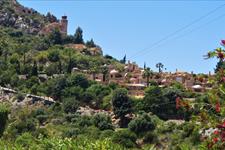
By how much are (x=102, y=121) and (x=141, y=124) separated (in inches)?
185

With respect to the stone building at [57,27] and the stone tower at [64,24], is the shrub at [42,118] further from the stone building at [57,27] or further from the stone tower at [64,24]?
the stone tower at [64,24]

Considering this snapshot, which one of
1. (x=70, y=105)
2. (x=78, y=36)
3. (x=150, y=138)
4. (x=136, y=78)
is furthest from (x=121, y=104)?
(x=78, y=36)

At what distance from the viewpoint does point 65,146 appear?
72.7 ft

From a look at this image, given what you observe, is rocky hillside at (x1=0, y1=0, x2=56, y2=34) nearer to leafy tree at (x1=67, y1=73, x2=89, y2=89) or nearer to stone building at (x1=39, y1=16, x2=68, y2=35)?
stone building at (x1=39, y1=16, x2=68, y2=35)

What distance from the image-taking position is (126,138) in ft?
169

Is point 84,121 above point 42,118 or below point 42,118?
below

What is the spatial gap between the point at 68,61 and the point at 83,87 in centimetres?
1321

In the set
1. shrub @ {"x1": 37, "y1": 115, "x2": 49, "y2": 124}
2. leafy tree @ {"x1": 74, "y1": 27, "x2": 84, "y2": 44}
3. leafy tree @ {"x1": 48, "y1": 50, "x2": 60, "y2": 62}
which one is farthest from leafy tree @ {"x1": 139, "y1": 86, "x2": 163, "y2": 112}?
leafy tree @ {"x1": 74, "y1": 27, "x2": 84, "y2": 44}

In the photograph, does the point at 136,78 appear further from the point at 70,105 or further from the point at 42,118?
the point at 42,118

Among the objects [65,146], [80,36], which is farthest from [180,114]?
[80,36]

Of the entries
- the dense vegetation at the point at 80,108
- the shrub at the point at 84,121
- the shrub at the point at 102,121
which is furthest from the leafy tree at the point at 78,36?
the shrub at the point at 102,121

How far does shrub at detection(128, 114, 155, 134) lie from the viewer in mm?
55547

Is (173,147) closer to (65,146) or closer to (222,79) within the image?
(65,146)

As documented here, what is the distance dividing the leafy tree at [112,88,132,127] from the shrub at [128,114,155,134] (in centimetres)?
572
